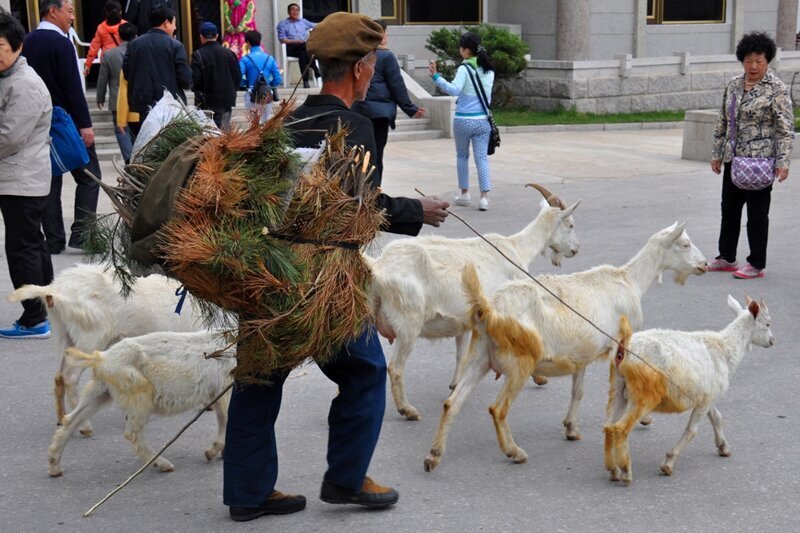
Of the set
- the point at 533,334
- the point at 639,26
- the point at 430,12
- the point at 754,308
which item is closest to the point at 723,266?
the point at 754,308

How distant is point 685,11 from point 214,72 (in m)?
15.9

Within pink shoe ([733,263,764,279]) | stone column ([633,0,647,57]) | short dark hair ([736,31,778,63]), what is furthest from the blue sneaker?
stone column ([633,0,647,57])

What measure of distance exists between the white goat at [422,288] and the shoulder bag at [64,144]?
325 centimetres

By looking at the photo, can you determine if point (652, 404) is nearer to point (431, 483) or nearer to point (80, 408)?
point (431, 483)

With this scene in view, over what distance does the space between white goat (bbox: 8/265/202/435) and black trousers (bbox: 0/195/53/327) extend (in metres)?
1.48

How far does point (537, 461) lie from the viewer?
5234 mm

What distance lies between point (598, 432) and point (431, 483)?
115 cm

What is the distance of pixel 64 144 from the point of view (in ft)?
26.5

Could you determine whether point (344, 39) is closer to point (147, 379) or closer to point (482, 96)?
point (147, 379)

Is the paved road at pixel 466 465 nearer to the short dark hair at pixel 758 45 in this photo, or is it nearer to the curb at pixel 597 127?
the short dark hair at pixel 758 45

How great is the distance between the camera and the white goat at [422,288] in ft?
19.1

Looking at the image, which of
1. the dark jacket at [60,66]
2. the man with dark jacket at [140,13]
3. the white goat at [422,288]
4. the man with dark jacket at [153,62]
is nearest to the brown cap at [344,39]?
the white goat at [422,288]

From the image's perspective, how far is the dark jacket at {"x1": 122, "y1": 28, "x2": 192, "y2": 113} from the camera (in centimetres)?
1149

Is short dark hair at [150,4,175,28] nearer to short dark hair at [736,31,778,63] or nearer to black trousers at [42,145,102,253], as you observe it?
black trousers at [42,145,102,253]
